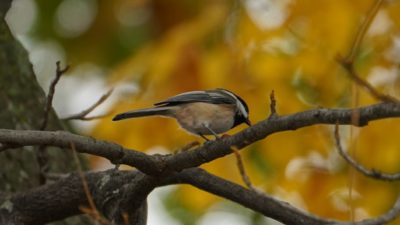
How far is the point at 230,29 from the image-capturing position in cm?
607

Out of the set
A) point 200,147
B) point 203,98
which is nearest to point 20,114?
point 203,98

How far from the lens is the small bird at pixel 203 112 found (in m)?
5.04

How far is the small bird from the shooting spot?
5.04 m

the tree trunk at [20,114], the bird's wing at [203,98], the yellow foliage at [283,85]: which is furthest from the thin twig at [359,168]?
the tree trunk at [20,114]

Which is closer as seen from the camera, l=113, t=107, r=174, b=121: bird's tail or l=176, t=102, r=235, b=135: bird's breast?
l=113, t=107, r=174, b=121: bird's tail

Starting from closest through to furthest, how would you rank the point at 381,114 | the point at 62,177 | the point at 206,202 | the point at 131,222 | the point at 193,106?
1. the point at 381,114
2. the point at 131,222
3. the point at 62,177
4. the point at 193,106
5. the point at 206,202

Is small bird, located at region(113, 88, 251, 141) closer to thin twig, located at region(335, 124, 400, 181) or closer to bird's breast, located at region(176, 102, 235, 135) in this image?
bird's breast, located at region(176, 102, 235, 135)

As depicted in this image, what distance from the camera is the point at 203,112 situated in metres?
5.09

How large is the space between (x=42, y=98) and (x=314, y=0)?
5.60 feet

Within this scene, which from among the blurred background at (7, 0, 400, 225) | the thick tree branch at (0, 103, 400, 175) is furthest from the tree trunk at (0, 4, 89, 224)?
the thick tree branch at (0, 103, 400, 175)

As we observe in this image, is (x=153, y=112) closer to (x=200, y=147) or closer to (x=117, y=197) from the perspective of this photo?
(x=117, y=197)

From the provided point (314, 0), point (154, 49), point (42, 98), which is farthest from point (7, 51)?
point (314, 0)

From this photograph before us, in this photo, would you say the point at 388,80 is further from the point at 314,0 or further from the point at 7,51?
the point at 7,51

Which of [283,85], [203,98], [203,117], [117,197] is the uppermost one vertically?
[283,85]
